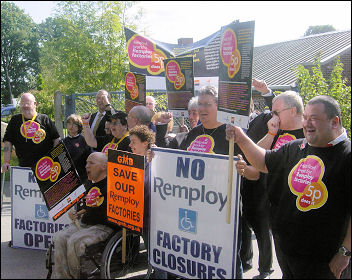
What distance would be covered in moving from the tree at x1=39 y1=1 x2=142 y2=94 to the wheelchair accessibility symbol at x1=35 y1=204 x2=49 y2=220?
2859 millimetres

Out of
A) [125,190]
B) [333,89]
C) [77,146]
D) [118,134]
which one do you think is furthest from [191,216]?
[333,89]

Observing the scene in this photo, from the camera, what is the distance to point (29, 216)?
4602mm

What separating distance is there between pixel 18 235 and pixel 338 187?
156 inches

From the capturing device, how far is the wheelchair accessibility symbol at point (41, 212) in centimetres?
454

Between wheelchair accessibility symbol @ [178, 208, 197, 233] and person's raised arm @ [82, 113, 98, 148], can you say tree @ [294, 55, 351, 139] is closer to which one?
person's raised arm @ [82, 113, 98, 148]

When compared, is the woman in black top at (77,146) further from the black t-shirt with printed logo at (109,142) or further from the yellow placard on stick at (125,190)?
the yellow placard on stick at (125,190)

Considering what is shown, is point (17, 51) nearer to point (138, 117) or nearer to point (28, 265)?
point (138, 117)

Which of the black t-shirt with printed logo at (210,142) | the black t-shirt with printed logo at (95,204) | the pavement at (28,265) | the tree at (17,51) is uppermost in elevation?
the tree at (17,51)

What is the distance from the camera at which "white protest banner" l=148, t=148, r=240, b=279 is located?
2933 millimetres

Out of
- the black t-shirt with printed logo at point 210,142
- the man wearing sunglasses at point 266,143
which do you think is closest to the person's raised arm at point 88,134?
the black t-shirt with printed logo at point 210,142

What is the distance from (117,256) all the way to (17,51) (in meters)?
4.11

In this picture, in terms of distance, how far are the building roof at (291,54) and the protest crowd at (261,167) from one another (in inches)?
498

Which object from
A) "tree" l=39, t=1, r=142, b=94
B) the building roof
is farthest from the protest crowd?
the building roof

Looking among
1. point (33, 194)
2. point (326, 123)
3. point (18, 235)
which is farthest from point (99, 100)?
point (326, 123)
